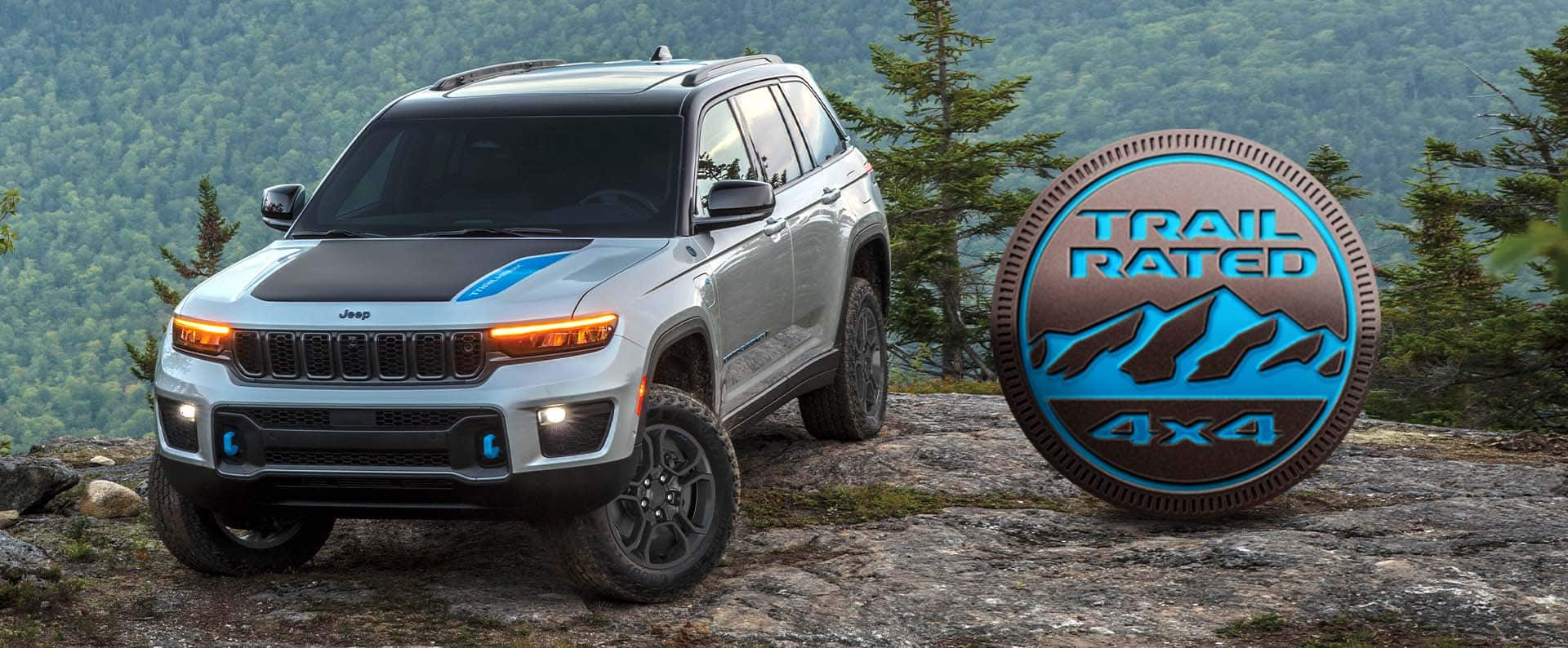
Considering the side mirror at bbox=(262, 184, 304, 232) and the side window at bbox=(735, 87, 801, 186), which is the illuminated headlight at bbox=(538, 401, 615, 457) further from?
the side window at bbox=(735, 87, 801, 186)

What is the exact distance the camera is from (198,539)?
5812 millimetres

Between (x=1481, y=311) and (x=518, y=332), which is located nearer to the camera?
(x=518, y=332)

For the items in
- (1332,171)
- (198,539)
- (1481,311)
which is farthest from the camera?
(1332,171)

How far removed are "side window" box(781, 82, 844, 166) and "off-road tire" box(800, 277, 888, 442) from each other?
26.0 inches

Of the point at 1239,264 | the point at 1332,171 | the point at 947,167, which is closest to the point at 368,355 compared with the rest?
the point at 1239,264

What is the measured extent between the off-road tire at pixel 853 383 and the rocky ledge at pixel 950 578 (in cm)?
55

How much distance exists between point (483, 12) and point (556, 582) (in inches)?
4323

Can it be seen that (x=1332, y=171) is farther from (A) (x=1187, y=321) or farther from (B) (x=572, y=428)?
(B) (x=572, y=428)

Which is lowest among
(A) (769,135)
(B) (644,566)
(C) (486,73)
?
(B) (644,566)

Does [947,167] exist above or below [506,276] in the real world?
below

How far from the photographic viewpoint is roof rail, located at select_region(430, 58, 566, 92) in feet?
23.2

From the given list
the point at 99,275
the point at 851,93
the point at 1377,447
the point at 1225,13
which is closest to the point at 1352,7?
the point at 1225,13

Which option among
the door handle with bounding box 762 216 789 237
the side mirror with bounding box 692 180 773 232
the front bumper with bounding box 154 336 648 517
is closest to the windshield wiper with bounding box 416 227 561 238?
the side mirror with bounding box 692 180 773 232

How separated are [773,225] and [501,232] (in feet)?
4.06
